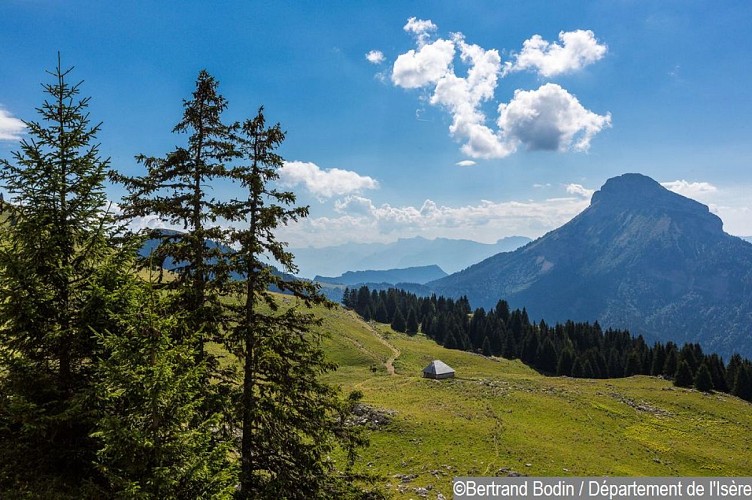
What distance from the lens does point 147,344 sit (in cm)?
1030

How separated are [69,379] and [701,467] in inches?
2233

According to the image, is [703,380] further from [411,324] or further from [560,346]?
[411,324]

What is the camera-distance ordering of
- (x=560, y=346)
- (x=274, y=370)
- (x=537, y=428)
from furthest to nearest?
(x=560, y=346)
(x=537, y=428)
(x=274, y=370)

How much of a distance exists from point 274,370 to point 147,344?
4608mm

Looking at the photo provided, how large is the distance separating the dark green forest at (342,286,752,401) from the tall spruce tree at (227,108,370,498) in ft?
297

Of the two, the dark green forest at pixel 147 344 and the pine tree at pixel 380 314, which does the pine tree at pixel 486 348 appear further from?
the dark green forest at pixel 147 344

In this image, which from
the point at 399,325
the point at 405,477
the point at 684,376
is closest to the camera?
the point at 405,477

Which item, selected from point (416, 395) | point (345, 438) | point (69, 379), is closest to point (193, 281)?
point (69, 379)

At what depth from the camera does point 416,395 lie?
60312 mm

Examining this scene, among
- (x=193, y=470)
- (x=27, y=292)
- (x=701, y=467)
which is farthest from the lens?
(x=701, y=467)

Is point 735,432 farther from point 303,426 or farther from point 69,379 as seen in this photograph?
point 69,379

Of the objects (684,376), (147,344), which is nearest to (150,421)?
(147,344)

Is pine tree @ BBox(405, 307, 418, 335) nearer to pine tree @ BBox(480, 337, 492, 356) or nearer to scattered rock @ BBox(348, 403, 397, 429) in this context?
pine tree @ BBox(480, 337, 492, 356)

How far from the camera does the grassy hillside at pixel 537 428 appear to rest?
3856cm
